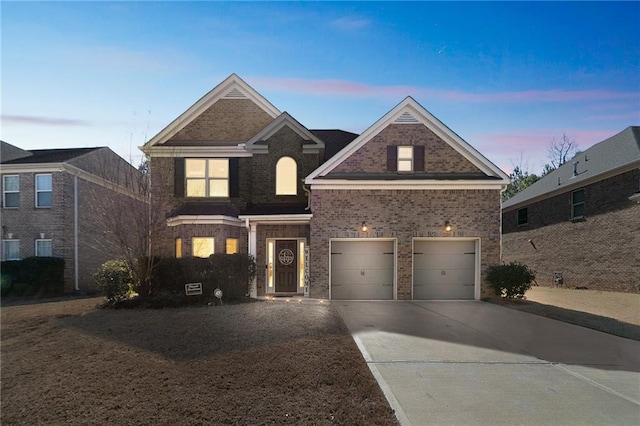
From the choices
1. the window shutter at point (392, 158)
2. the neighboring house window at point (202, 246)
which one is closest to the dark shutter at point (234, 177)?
the neighboring house window at point (202, 246)

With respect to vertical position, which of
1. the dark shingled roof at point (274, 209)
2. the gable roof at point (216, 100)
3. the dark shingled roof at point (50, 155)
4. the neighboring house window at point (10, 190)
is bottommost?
the dark shingled roof at point (274, 209)

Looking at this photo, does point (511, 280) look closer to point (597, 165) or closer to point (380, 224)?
point (380, 224)

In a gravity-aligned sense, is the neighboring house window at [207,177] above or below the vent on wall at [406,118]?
below

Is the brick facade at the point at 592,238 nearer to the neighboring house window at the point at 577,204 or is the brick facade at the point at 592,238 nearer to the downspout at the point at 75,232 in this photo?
the neighboring house window at the point at 577,204

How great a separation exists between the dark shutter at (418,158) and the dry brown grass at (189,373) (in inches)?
277

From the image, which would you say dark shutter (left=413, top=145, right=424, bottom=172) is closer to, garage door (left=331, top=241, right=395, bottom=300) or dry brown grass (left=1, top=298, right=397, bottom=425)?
garage door (left=331, top=241, right=395, bottom=300)

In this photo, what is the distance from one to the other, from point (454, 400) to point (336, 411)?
5.39 feet

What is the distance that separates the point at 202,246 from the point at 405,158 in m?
8.64

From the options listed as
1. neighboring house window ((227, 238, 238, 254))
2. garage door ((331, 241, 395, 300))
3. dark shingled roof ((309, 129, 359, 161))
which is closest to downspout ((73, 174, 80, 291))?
neighboring house window ((227, 238, 238, 254))

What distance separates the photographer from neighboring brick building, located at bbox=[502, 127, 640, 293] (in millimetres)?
15617

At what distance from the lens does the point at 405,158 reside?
13047 mm

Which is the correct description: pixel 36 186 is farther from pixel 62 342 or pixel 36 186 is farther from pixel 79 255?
pixel 62 342

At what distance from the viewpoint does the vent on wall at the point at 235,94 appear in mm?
15484

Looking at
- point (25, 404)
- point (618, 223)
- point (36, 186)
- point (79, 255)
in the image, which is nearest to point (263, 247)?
point (25, 404)
